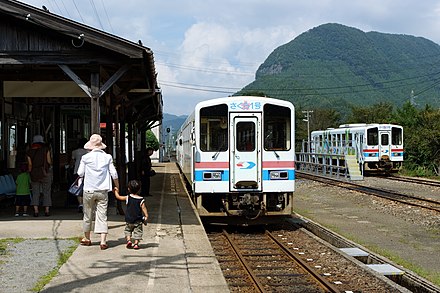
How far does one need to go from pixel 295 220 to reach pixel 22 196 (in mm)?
5951

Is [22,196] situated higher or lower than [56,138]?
lower

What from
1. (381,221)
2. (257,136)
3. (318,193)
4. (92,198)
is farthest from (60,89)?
(318,193)

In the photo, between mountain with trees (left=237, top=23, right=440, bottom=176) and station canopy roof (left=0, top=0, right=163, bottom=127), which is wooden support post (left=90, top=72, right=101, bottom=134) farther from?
mountain with trees (left=237, top=23, right=440, bottom=176)

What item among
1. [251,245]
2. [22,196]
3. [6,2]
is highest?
[6,2]

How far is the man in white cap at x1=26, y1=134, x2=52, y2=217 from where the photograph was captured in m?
10.7

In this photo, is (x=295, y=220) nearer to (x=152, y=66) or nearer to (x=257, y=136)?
(x=257, y=136)

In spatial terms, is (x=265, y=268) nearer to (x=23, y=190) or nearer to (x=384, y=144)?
(x=23, y=190)

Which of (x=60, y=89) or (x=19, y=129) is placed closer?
(x=60, y=89)

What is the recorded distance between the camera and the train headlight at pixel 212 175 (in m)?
11.7

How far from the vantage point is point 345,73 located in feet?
473

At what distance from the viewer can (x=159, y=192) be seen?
18.0 metres

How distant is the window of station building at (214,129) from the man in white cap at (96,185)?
3.72 m

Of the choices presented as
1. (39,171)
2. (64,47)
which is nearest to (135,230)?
(39,171)

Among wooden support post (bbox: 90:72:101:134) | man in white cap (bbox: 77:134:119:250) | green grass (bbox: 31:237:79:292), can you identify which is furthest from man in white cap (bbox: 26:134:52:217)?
man in white cap (bbox: 77:134:119:250)
